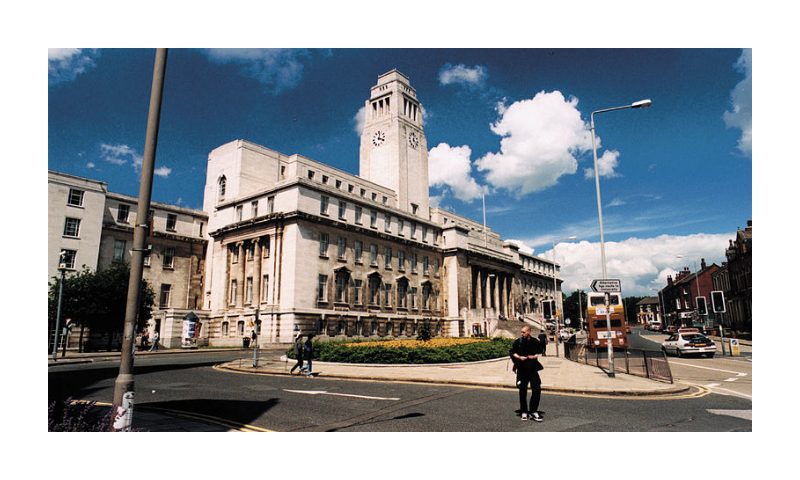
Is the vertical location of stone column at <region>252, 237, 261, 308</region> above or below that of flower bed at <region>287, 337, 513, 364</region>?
above

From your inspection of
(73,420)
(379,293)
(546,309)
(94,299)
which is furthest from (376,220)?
(73,420)

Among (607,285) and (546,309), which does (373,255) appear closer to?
(546,309)

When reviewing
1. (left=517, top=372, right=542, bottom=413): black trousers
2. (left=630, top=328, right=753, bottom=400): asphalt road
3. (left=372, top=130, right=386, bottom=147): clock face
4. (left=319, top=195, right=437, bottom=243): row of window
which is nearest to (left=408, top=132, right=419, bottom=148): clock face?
(left=372, top=130, right=386, bottom=147): clock face

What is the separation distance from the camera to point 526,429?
9.09 metres

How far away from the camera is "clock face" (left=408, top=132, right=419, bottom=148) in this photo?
2821 inches

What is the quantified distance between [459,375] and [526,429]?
31.4ft

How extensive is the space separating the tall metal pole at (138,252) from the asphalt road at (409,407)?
2.75 metres

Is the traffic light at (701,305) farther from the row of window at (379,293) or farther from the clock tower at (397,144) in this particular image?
the clock tower at (397,144)

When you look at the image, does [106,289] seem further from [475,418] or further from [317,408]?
[475,418]

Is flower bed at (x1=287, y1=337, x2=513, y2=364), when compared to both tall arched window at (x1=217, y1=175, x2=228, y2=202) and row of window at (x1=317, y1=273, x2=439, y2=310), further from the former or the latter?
tall arched window at (x1=217, y1=175, x2=228, y2=202)

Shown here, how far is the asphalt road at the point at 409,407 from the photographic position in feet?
30.6

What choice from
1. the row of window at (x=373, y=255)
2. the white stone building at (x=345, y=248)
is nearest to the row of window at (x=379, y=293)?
the white stone building at (x=345, y=248)

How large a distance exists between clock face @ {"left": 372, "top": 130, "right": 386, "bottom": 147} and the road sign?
57.2m

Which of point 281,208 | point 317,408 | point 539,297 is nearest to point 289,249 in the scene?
point 281,208
